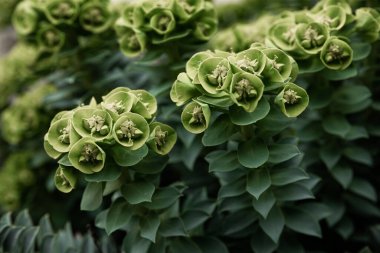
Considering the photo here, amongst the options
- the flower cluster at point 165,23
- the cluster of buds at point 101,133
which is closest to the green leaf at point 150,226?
the cluster of buds at point 101,133

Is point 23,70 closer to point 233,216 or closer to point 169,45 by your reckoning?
point 169,45

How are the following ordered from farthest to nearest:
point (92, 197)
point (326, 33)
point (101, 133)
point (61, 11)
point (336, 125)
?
point (61, 11) → point (336, 125) → point (326, 33) → point (92, 197) → point (101, 133)

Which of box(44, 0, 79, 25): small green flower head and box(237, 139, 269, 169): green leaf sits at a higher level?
box(44, 0, 79, 25): small green flower head

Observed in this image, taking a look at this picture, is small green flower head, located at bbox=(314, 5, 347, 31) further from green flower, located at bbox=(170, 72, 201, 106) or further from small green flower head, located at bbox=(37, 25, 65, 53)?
small green flower head, located at bbox=(37, 25, 65, 53)

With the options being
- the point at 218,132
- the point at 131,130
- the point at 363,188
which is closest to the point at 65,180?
the point at 131,130

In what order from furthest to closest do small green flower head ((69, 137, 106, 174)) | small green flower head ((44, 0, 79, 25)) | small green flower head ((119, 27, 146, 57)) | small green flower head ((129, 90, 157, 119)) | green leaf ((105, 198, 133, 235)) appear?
small green flower head ((44, 0, 79, 25)) → small green flower head ((119, 27, 146, 57)) → green leaf ((105, 198, 133, 235)) → small green flower head ((129, 90, 157, 119)) → small green flower head ((69, 137, 106, 174))

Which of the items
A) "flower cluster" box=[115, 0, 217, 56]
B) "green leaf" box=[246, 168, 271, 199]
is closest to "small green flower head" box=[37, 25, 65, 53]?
"flower cluster" box=[115, 0, 217, 56]

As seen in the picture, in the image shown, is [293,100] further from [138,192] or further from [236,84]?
[138,192]
